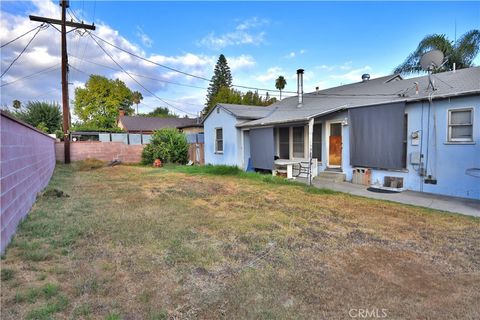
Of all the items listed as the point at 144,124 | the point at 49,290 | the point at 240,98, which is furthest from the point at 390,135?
the point at 144,124

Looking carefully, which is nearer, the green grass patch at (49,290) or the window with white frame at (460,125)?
the green grass patch at (49,290)

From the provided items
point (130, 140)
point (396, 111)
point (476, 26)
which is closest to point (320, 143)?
point (396, 111)

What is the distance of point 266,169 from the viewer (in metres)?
11.8

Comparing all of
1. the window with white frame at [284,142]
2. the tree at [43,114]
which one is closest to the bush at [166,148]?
the window with white frame at [284,142]

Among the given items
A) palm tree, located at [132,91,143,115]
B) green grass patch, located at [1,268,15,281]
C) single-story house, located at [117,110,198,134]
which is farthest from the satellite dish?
palm tree, located at [132,91,143,115]

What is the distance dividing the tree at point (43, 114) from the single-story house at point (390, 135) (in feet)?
82.1

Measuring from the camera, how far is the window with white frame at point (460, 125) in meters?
7.01

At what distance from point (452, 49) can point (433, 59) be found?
8.96 metres

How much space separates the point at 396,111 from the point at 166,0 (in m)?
10.8

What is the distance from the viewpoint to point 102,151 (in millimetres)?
16891

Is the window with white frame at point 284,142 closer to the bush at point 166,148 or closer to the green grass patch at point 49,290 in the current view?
the bush at point 166,148

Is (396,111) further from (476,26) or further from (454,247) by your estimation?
(476,26)

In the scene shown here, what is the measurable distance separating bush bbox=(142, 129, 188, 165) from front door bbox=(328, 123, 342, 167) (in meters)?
10.5

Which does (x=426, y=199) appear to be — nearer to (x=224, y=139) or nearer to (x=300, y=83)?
(x=300, y=83)
